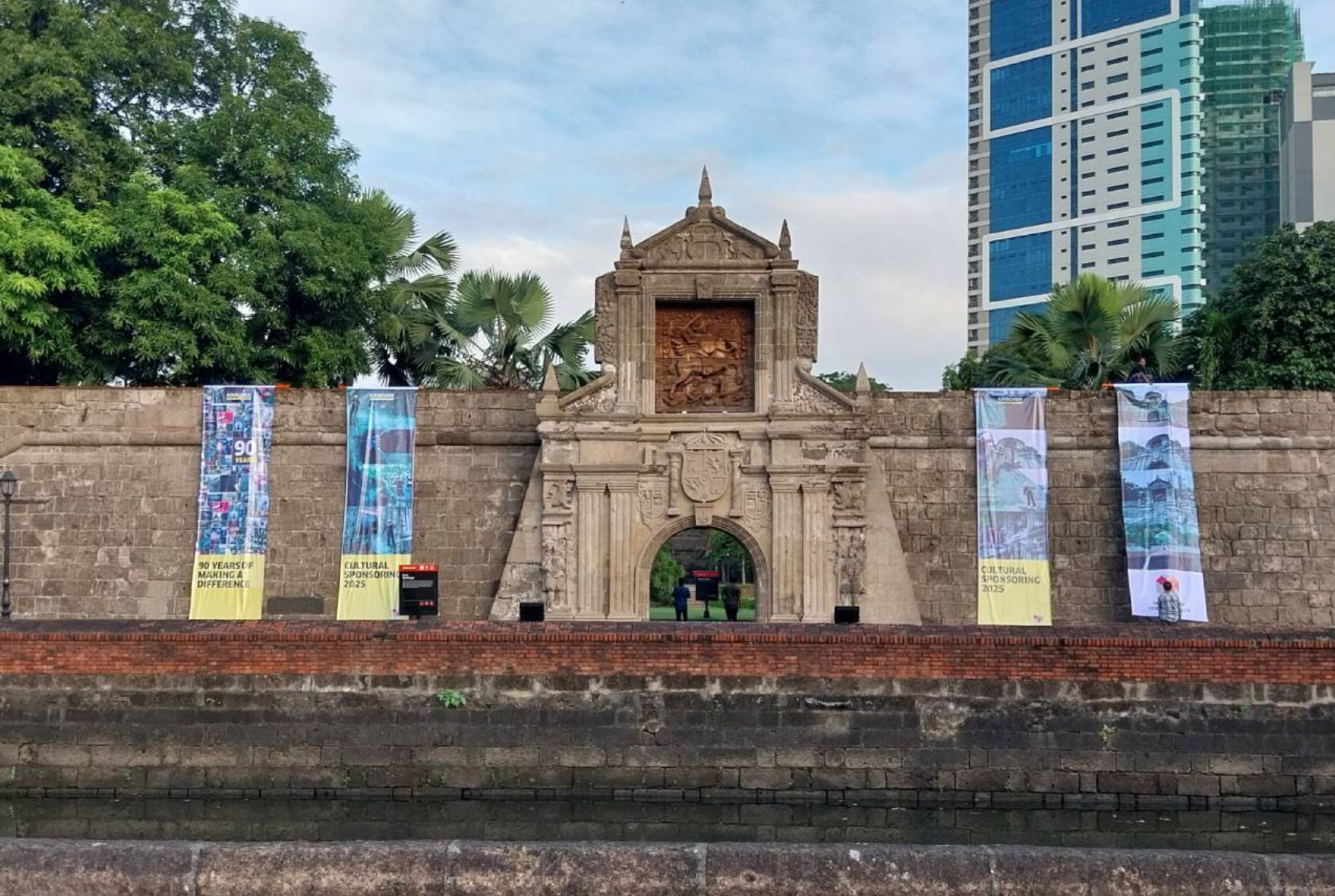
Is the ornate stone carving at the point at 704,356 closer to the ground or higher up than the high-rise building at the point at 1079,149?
closer to the ground

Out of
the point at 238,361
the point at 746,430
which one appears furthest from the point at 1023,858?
the point at 238,361

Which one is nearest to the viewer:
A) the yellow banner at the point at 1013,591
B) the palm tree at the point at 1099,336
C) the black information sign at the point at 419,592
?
the black information sign at the point at 419,592

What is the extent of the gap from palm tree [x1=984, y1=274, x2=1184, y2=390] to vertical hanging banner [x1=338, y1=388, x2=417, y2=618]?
1138cm

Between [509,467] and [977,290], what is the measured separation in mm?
80189

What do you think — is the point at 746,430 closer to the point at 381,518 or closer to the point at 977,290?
the point at 381,518

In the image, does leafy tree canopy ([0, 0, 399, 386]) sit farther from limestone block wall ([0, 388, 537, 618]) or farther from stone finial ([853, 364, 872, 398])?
stone finial ([853, 364, 872, 398])

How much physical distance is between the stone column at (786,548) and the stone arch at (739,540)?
0.46ft

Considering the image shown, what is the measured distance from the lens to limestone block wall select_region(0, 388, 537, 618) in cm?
1802

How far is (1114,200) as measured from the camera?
82188 millimetres

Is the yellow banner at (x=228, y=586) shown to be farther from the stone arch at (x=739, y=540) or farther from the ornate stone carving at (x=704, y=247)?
the ornate stone carving at (x=704, y=247)

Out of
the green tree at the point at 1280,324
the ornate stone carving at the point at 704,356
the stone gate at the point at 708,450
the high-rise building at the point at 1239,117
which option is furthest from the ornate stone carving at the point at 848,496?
the high-rise building at the point at 1239,117

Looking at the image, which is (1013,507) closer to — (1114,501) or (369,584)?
(1114,501)

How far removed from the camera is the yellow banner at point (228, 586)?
58.3 feet

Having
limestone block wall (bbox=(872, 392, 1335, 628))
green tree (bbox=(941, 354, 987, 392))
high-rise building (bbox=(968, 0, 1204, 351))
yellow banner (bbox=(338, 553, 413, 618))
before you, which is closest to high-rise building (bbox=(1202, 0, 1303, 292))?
high-rise building (bbox=(968, 0, 1204, 351))
